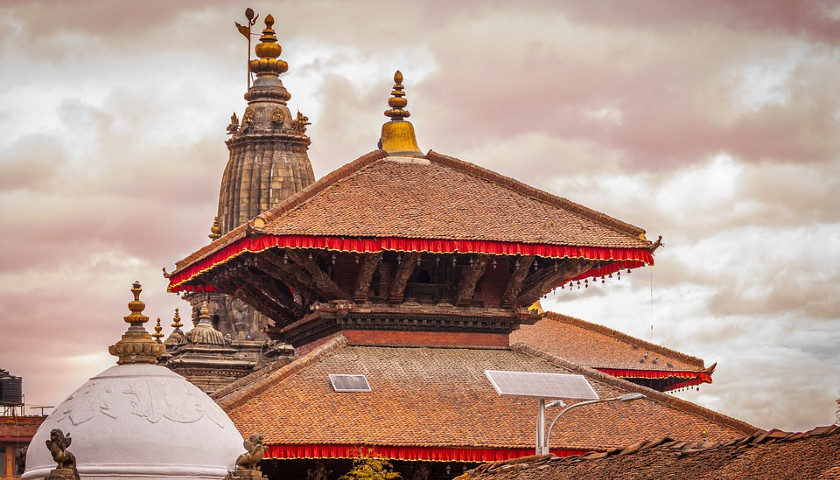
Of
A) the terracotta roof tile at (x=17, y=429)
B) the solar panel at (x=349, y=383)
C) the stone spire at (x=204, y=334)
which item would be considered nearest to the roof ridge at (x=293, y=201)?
the solar panel at (x=349, y=383)

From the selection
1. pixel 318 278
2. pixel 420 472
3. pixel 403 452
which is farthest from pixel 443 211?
pixel 403 452

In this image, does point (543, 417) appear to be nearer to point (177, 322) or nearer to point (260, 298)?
point (260, 298)

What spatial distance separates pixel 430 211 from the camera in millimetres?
44656

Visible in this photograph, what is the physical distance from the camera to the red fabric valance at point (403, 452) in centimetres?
3988

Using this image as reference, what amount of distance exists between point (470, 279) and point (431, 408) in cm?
371

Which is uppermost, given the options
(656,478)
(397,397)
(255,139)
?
(255,139)

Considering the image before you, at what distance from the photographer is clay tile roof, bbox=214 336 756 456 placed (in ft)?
133

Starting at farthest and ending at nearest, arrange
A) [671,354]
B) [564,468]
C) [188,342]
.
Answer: [188,342], [671,354], [564,468]

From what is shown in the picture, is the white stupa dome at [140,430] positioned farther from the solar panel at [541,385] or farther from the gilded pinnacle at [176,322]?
the gilded pinnacle at [176,322]

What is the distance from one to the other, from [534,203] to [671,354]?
16451 millimetres

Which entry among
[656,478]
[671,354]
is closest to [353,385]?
Answer: [656,478]

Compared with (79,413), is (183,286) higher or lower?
higher

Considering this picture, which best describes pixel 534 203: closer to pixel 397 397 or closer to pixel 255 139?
pixel 397 397

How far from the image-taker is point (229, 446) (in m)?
25.7
